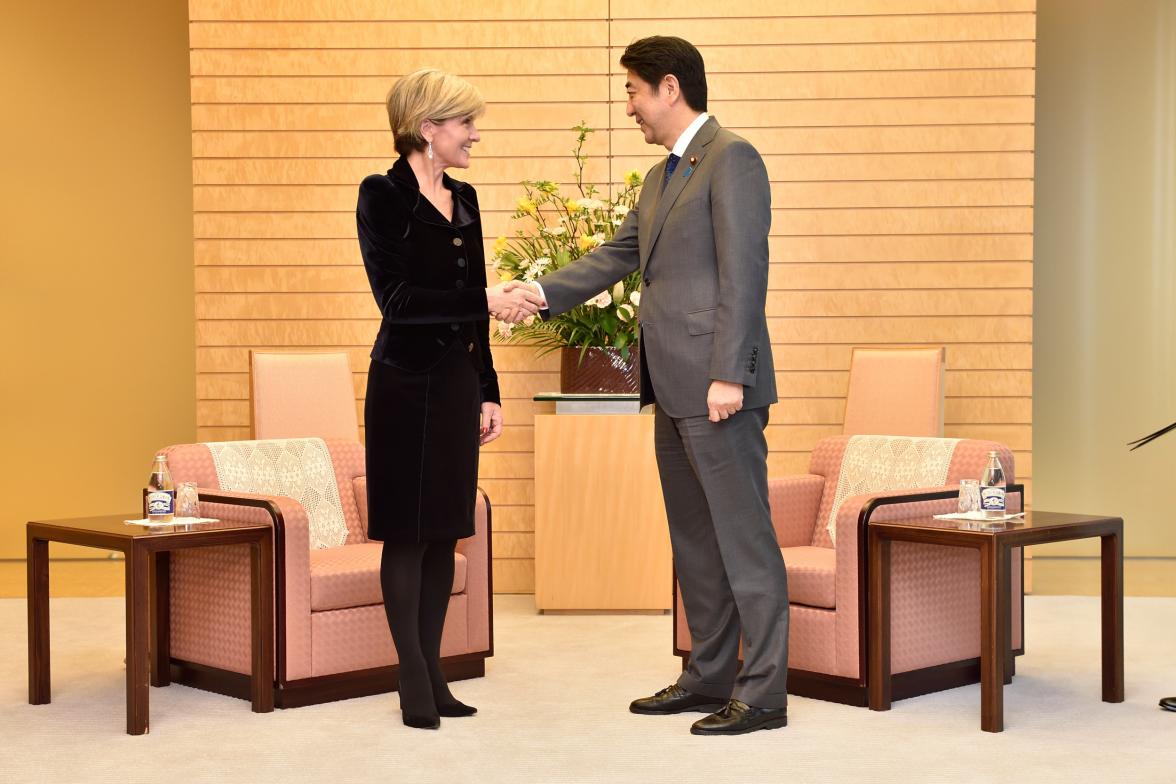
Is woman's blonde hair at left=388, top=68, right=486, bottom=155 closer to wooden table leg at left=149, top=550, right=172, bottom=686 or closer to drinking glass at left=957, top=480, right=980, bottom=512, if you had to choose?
wooden table leg at left=149, top=550, right=172, bottom=686

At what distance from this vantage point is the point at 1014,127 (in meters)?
5.61

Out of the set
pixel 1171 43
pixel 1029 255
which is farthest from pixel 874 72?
pixel 1171 43

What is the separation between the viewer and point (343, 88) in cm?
568

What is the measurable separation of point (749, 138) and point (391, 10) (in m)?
1.68

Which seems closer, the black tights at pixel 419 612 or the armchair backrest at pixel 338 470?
the black tights at pixel 419 612

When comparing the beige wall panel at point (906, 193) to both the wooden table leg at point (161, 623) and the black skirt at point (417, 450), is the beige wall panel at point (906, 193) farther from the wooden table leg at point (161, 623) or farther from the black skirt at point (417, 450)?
the wooden table leg at point (161, 623)

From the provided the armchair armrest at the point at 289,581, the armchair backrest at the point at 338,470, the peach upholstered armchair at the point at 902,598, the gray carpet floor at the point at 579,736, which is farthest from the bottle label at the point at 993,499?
the armchair backrest at the point at 338,470

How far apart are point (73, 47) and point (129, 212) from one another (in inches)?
36.3

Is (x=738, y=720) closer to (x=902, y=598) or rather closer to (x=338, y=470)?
(x=902, y=598)

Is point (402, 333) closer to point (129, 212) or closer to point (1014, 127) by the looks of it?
point (1014, 127)

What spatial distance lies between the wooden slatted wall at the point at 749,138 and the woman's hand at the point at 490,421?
2100 mm

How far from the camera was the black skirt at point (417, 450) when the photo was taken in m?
3.29

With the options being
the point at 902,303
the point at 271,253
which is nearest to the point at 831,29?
Result: the point at 902,303

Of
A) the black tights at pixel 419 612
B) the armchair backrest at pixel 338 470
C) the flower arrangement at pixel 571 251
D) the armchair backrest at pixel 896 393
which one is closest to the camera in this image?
the black tights at pixel 419 612
